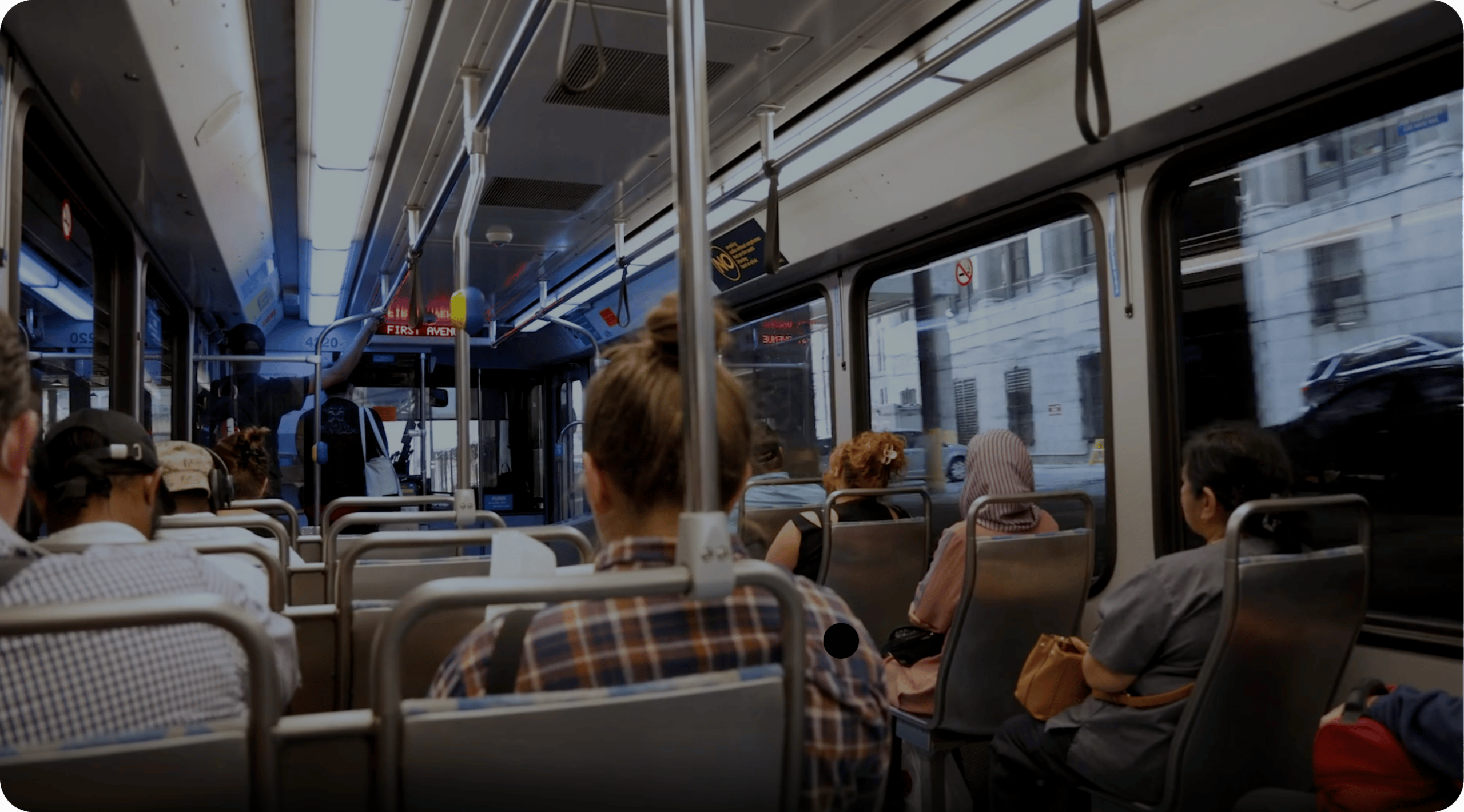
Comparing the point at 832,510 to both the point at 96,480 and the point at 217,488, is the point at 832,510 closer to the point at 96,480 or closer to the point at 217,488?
the point at 217,488

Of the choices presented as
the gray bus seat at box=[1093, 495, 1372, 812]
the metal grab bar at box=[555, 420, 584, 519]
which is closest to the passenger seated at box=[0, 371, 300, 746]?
the gray bus seat at box=[1093, 495, 1372, 812]

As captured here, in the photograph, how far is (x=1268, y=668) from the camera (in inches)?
84.9

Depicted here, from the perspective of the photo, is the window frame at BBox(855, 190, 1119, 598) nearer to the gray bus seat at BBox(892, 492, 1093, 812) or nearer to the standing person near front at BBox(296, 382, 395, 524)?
the gray bus seat at BBox(892, 492, 1093, 812)

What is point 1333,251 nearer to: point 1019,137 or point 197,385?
point 1019,137

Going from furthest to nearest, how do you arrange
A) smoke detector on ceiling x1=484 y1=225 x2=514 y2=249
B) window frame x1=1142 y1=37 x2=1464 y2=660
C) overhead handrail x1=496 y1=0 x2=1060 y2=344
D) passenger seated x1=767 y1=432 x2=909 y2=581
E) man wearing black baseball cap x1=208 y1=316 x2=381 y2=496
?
man wearing black baseball cap x1=208 y1=316 x2=381 y2=496 < smoke detector on ceiling x1=484 y1=225 x2=514 y2=249 < passenger seated x1=767 y1=432 x2=909 y2=581 < overhead handrail x1=496 y1=0 x2=1060 y2=344 < window frame x1=1142 y1=37 x2=1464 y2=660

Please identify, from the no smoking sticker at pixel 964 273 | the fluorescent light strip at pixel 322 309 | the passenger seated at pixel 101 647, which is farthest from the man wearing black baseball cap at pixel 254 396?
the passenger seated at pixel 101 647

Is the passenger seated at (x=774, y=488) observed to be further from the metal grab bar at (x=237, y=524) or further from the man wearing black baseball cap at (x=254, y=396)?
the man wearing black baseball cap at (x=254, y=396)

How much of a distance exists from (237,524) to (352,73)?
2.08m

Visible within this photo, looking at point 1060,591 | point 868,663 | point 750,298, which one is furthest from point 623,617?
point 750,298

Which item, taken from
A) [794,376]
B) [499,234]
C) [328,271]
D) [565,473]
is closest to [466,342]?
[499,234]

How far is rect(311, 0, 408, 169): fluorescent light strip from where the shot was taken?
324 centimetres

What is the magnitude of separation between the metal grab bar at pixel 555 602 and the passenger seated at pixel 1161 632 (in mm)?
1537

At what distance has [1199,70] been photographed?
9.52 feet

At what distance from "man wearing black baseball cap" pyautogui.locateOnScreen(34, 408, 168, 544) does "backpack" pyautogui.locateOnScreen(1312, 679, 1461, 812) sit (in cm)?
242
